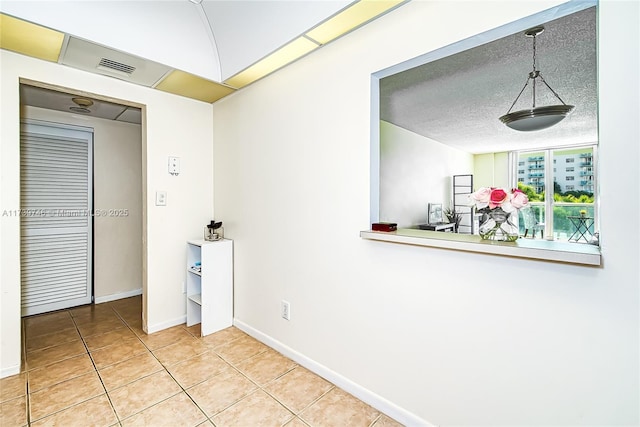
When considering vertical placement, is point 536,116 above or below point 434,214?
above

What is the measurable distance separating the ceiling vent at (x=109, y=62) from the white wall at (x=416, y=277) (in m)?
0.73

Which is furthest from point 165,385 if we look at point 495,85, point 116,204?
point 495,85

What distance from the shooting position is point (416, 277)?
5.11ft

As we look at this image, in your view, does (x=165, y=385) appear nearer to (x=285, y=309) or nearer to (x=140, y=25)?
(x=285, y=309)

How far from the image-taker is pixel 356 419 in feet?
5.38

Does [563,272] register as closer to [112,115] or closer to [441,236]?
[441,236]

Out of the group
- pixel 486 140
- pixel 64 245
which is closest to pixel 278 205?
pixel 64 245

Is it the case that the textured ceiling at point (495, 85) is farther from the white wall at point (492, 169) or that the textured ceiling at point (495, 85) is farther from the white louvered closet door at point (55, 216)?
the white louvered closet door at point (55, 216)

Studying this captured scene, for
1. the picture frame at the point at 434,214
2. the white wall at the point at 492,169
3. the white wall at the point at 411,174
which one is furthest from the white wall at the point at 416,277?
the white wall at the point at 492,169

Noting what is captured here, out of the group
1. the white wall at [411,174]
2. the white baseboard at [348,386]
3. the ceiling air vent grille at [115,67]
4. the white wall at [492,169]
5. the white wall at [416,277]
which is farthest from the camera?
the white wall at [492,169]

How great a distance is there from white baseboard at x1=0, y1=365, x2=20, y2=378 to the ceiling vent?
2221 mm

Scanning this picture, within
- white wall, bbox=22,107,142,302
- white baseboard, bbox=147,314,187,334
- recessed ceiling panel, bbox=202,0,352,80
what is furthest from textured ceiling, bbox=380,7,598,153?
white wall, bbox=22,107,142,302

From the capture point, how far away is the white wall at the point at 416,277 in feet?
3.35

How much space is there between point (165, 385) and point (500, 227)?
7.31ft
